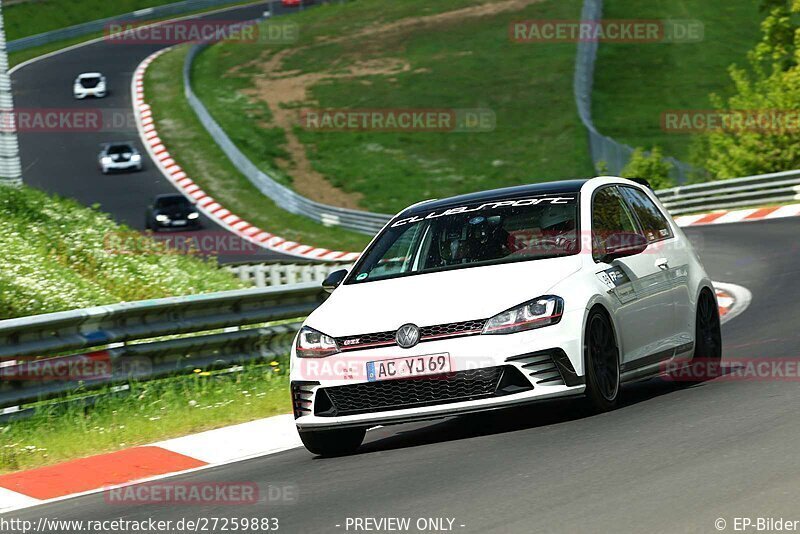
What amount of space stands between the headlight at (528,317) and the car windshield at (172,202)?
2951 cm

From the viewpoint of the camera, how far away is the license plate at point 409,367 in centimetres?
802

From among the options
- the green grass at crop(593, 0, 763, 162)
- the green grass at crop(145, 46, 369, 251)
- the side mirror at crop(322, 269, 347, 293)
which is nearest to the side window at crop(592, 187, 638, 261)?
the side mirror at crop(322, 269, 347, 293)

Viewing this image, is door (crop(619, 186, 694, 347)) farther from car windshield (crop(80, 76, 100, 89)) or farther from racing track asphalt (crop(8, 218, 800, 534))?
car windshield (crop(80, 76, 100, 89))

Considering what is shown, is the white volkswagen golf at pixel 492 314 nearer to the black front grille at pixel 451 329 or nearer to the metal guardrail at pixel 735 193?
the black front grille at pixel 451 329

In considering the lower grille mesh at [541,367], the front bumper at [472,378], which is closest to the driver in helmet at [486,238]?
the front bumper at [472,378]

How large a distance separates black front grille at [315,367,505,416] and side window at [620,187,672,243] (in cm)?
233

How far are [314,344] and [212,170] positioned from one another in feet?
118

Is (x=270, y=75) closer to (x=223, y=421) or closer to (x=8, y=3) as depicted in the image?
(x=8, y=3)

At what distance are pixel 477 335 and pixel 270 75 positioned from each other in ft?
168

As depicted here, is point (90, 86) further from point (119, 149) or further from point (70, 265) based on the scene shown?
point (70, 265)

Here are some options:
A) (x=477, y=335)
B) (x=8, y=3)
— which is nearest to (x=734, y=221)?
(x=477, y=335)

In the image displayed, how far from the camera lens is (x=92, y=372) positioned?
422 inches

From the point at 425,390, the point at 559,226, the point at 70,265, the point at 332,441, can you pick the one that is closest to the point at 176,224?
the point at 70,265

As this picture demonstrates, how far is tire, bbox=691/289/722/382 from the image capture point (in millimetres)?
10273
